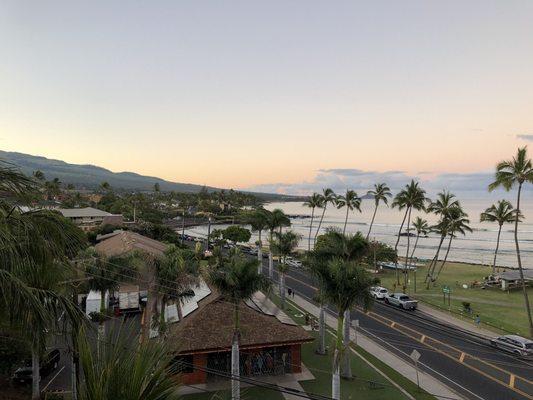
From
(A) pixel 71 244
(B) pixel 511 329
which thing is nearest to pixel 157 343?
(A) pixel 71 244

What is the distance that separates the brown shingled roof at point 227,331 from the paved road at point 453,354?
9.92 metres

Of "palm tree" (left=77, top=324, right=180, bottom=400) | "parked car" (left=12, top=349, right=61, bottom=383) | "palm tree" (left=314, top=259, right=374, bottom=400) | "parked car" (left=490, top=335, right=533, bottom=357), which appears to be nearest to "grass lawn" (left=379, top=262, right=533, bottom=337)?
"parked car" (left=490, top=335, right=533, bottom=357)

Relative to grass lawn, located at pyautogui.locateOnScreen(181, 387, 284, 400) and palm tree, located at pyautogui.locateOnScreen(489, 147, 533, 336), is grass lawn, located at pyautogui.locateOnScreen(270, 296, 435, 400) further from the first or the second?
palm tree, located at pyautogui.locateOnScreen(489, 147, 533, 336)

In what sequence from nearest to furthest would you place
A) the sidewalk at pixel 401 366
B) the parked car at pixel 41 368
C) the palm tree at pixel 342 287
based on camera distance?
1. the palm tree at pixel 342 287
2. the parked car at pixel 41 368
3. the sidewalk at pixel 401 366

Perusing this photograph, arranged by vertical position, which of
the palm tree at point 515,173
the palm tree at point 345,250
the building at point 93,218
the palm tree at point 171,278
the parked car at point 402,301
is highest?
the palm tree at point 515,173

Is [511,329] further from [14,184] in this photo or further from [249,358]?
[14,184]

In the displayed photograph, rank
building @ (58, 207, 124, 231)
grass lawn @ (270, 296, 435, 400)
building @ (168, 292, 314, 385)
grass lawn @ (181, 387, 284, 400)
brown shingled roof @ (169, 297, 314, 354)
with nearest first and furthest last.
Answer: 1. grass lawn @ (181, 387, 284, 400)
2. grass lawn @ (270, 296, 435, 400)
3. brown shingled roof @ (169, 297, 314, 354)
4. building @ (168, 292, 314, 385)
5. building @ (58, 207, 124, 231)

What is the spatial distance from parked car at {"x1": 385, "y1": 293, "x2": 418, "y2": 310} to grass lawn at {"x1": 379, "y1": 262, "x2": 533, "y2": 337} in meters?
3.77

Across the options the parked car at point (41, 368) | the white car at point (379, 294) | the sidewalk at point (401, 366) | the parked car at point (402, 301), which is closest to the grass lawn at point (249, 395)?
the sidewalk at point (401, 366)

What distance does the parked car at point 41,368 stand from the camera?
72.9 ft

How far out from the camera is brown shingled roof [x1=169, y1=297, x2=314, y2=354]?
24844mm

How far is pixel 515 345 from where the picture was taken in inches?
1235

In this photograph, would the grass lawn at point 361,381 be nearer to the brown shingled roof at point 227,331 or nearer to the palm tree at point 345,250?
the palm tree at point 345,250

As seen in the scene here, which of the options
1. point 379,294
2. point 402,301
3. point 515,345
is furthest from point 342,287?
point 379,294
